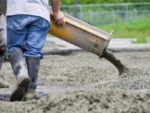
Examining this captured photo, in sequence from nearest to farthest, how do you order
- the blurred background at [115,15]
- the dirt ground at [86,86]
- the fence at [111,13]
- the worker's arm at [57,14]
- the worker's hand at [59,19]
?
the dirt ground at [86,86]
the worker's arm at [57,14]
the worker's hand at [59,19]
the blurred background at [115,15]
the fence at [111,13]

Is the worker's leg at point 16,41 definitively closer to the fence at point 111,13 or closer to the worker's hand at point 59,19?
the worker's hand at point 59,19

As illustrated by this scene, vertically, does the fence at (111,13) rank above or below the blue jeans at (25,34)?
below

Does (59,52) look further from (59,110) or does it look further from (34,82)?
(59,110)

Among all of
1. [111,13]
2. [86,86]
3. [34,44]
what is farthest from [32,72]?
[111,13]

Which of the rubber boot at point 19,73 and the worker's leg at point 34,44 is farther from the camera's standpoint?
the worker's leg at point 34,44

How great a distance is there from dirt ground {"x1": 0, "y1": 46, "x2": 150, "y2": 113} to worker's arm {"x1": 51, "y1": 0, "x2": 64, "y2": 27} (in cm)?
77

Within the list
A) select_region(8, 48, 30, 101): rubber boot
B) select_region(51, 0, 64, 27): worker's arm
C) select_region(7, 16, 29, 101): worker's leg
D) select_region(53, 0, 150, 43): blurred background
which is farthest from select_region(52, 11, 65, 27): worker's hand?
select_region(53, 0, 150, 43): blurred background

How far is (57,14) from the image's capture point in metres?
7.69

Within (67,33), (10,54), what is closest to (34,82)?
→ (10,54)

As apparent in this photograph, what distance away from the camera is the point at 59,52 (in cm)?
1431

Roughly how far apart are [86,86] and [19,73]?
2.46 m

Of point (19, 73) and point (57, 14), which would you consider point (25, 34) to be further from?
point (57, 14)

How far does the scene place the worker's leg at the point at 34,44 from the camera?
23.2 ft

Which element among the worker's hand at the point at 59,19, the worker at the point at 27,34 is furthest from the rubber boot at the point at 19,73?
the worker's hand at the point at 59,19
